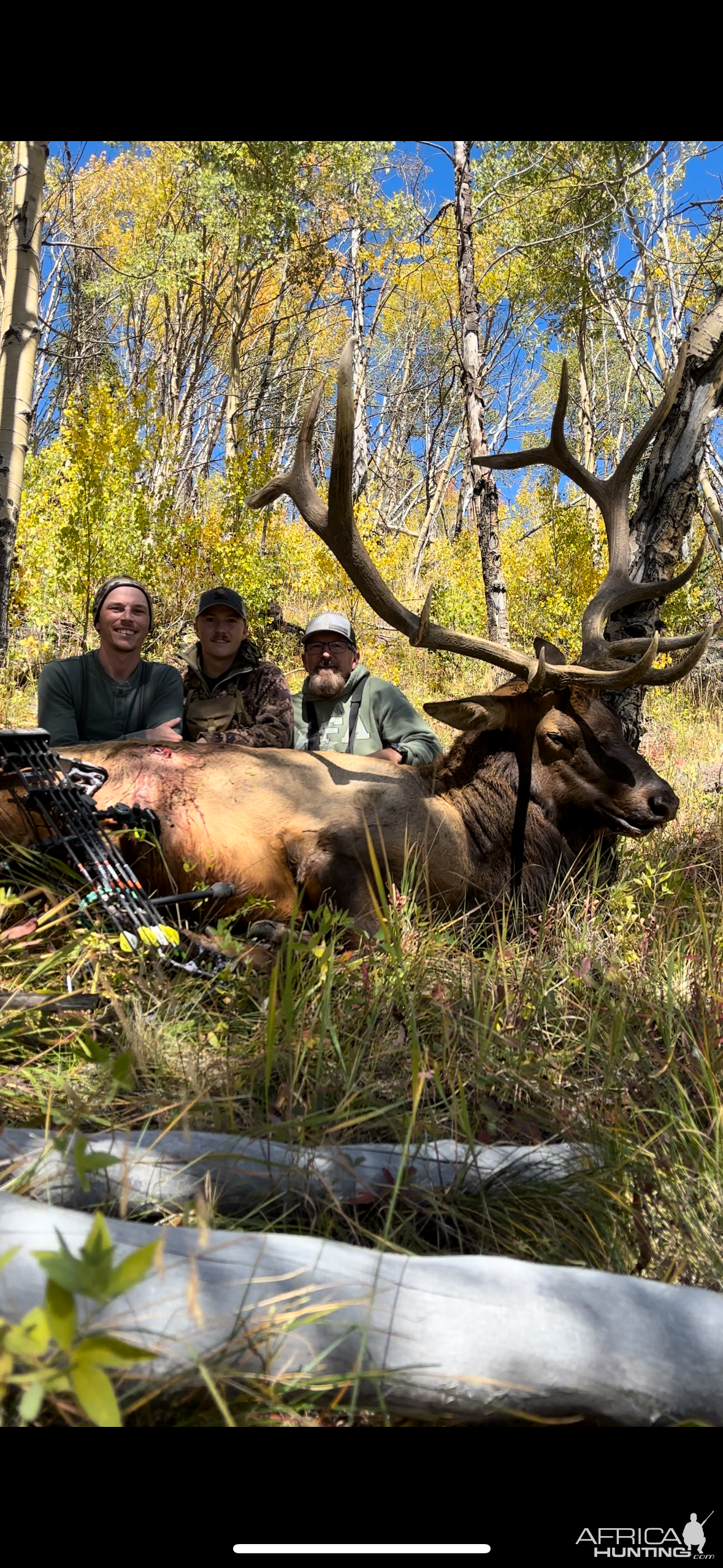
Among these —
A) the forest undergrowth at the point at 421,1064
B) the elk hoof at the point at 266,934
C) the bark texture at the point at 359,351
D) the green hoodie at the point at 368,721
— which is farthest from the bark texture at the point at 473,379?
the bark texture at the point at 359,351

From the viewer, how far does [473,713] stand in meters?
4.74

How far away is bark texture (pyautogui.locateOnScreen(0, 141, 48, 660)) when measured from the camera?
7.54 meters

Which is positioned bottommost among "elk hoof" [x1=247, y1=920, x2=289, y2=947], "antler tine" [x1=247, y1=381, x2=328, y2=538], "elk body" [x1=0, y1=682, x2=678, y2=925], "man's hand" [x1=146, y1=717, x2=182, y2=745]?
"elk hoof" [x1=247, y1=920, x2=289, y2=947]

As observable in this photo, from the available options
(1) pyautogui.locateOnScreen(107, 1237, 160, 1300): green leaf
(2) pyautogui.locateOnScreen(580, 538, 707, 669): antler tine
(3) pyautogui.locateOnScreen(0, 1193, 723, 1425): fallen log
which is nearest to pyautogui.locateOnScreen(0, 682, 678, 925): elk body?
(2) pyautogui.locateOnScreen(580, 538, 707, 669): antler tine

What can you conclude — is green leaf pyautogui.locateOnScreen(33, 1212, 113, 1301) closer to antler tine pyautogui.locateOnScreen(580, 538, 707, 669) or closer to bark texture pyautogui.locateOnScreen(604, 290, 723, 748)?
antler tine pyautogui.locateOnScreen(580, 538, 707, 669)

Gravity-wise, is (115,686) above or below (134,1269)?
above

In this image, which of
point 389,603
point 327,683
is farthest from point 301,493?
point 327,683

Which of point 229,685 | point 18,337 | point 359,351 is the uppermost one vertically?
point 359,351

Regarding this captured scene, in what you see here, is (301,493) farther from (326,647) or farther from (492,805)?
(492,805)

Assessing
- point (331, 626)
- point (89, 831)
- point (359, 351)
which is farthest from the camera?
point (359, 351)

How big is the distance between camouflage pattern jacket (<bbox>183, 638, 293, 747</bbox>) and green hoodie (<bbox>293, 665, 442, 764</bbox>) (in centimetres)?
17

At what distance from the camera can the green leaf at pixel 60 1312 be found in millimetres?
1306

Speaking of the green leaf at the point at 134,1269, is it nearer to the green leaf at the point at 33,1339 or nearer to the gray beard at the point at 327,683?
the green leaf at the point at 33,1339

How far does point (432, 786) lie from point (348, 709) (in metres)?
1.19
